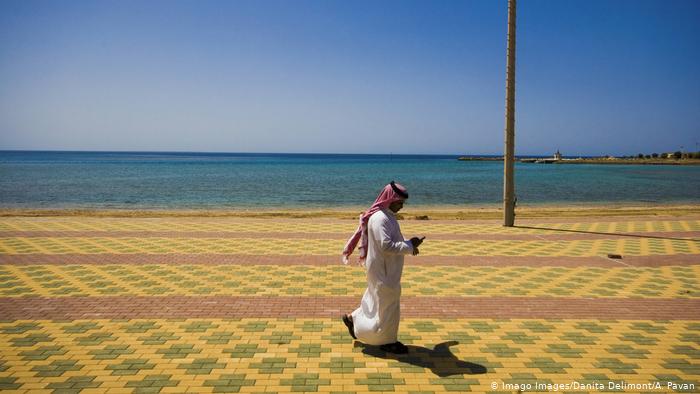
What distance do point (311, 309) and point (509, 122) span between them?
371 inches

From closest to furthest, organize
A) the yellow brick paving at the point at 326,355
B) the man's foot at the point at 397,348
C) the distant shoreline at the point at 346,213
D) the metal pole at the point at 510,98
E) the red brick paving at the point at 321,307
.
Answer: the yellow brick paving at the point at 326,355 < the man's foot at the point at 397,348 < the red brick paving at the point at 321,307 < the metal pole at the point at 510,98 < the distant shoreline at the point at 346,213

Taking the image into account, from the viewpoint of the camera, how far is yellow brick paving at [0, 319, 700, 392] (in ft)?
13.1

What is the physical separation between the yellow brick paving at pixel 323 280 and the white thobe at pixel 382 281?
2121 millimetres

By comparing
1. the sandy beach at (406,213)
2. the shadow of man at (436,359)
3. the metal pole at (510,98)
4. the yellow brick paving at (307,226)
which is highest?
the metal pole at (510,98)


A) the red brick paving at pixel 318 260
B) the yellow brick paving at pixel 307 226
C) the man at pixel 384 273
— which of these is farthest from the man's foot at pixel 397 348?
the yellow brick paving at pixel 307 226

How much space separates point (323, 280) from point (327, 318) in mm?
1765

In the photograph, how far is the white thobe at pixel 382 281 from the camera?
445cm

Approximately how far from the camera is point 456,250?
32.5 ft

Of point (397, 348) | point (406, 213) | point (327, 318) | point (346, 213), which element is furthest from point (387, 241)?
point (346, 213)

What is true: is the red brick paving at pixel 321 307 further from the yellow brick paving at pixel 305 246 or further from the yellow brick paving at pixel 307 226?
the yellow brick paving at pixel 307 226

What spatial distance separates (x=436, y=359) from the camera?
4445mm

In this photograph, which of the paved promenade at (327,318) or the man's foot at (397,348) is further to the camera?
the man's foot at (397,348)

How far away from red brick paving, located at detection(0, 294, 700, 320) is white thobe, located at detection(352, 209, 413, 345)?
1.26m

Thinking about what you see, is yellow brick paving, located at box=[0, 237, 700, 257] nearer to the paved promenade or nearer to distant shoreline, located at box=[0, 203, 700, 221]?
the paved promenade
